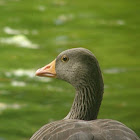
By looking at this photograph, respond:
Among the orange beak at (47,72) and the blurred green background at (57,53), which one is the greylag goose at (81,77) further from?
the blurred green background at (57,53)

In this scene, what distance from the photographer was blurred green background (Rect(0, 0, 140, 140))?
7195mm

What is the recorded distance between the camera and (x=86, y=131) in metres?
4.02

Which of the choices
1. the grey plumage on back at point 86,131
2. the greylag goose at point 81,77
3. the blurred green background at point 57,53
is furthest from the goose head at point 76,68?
the blurred green background at point 57,53

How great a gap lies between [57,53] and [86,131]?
207 inches

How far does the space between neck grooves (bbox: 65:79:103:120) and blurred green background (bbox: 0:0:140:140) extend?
1.64 metres

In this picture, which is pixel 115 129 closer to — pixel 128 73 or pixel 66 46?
pixel 128 73

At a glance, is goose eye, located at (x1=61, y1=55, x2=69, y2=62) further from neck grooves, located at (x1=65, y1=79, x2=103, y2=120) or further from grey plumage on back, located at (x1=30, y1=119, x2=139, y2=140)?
grey plumage on back, located at (x1=30, y1=119, x2=139, y2=140)

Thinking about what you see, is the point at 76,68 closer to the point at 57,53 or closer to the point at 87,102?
the point at 87,102

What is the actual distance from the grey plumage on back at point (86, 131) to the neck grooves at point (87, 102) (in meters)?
0.59

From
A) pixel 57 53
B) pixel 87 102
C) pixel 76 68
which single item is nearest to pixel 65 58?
pixel 76 68

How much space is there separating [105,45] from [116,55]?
0.53 meters

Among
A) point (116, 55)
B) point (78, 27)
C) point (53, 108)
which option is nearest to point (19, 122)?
point (53, 108)

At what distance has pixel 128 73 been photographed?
28.0 feet

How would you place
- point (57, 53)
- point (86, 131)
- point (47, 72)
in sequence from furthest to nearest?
point (57, 53)
point (47, 72)
point (86, 131)
